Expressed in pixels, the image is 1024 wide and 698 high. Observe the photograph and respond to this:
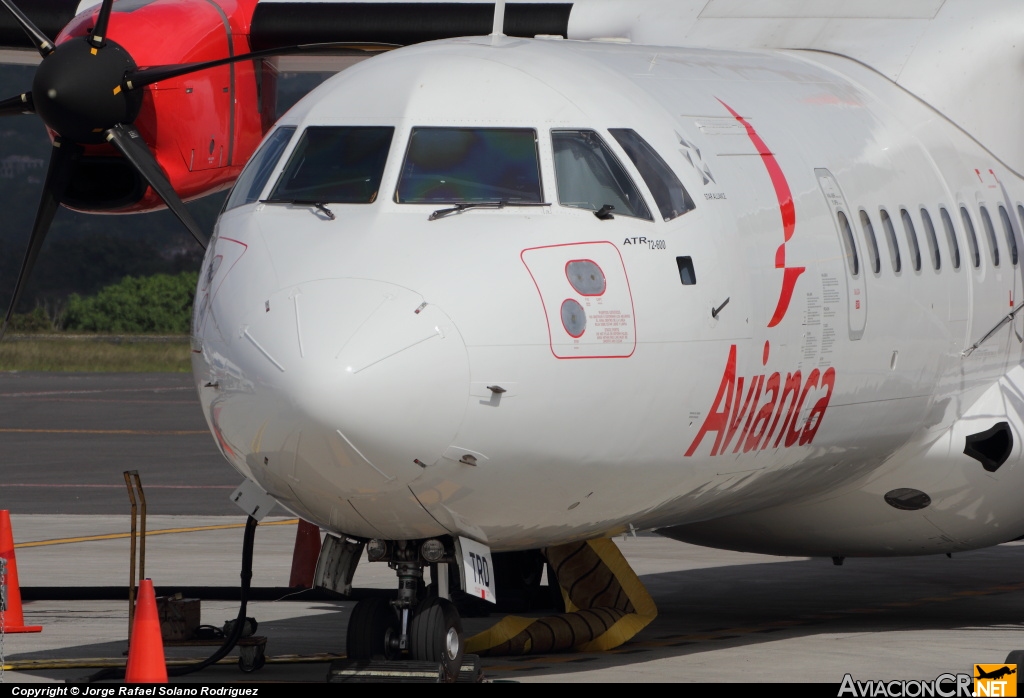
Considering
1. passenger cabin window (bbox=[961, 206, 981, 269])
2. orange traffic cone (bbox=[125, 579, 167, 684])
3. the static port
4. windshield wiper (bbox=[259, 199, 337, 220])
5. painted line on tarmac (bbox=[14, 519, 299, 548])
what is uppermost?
painted line on tarmac (bbox=[14, 519, 299, 548])

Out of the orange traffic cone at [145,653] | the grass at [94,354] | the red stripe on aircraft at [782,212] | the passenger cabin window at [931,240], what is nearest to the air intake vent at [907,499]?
the passenger cabin window at [931,240]

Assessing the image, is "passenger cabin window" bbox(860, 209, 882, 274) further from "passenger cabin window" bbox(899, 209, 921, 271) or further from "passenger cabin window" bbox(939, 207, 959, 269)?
"passenger cabin window" bbox(939, 207, 959, 269)

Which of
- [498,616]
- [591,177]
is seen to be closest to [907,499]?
[498,616]

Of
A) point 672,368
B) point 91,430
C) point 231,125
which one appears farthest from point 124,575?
point 91,430

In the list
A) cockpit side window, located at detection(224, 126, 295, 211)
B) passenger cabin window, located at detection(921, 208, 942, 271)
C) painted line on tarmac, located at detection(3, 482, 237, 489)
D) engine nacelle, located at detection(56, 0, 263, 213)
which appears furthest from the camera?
painted line on tarmac, located at detection(3, 482, 237, 489)

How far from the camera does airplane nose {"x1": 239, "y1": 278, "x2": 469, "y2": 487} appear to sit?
24.0 ft

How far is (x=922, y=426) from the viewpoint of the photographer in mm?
10609

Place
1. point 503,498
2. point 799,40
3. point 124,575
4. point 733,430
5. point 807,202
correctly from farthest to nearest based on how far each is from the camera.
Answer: point 124,575, point 799,40, point 807,202, point 733,430, point 503,498

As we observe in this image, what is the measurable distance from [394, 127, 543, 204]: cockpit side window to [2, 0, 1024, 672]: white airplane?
0.01 metres

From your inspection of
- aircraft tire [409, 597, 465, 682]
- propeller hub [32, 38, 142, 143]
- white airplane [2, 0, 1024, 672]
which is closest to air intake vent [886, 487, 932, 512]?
white airplane [2, 0, 1024, 672]

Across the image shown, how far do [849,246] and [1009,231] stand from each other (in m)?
2.60

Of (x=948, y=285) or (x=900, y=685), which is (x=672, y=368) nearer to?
(x=900, y=685)

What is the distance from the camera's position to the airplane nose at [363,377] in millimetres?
7316

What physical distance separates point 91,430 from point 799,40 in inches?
801
